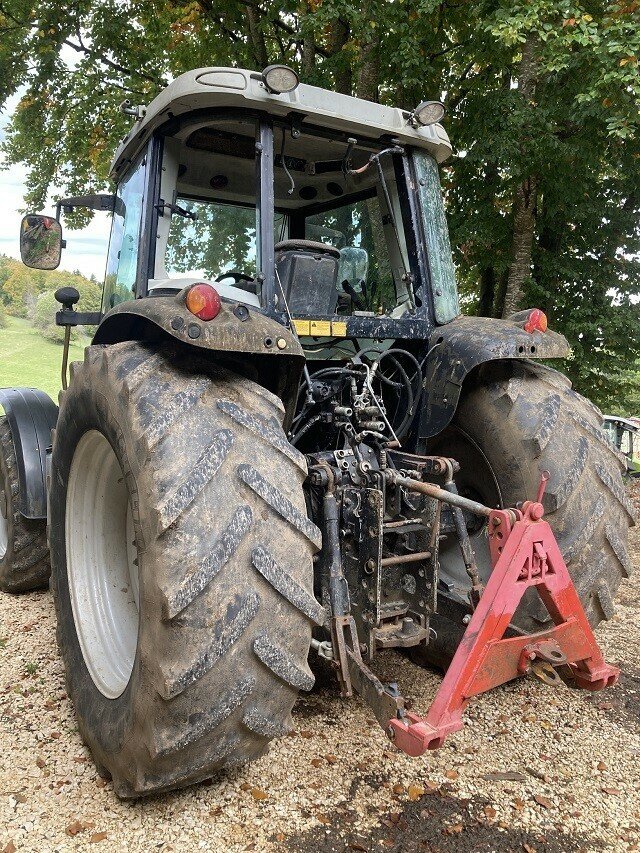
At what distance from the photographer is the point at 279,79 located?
2.57m

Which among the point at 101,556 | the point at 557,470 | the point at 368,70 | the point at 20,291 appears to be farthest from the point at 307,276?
the point at 20,291

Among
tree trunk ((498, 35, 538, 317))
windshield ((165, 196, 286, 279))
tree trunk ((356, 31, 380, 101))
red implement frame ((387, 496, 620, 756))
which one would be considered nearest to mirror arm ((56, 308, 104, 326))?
windshield ((165, 196, 286, 279))

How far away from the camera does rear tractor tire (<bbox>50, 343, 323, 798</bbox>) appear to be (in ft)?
5.90

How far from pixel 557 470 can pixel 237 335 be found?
1395 mm

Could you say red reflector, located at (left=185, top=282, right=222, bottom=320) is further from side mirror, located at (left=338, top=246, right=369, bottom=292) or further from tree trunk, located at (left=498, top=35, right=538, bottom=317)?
tree trunk, located at (left=498, top=35, right=538, bottom=317)

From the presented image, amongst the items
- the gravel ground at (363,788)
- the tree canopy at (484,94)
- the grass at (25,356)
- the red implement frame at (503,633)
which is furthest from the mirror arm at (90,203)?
the grass at (25,356)

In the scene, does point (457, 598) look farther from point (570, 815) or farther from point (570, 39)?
point (570, 39)

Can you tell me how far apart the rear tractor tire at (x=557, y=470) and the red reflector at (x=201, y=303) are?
4.39 feet

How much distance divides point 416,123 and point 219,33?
8720 millimetres

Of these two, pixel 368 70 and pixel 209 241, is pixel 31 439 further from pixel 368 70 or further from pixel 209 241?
pixel 368 70

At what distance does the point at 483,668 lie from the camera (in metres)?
1.94

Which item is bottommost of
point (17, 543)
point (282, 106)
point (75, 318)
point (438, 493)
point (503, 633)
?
point (17, 543)

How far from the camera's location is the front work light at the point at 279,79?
2549mm

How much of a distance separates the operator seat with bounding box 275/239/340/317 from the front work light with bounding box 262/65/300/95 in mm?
589
